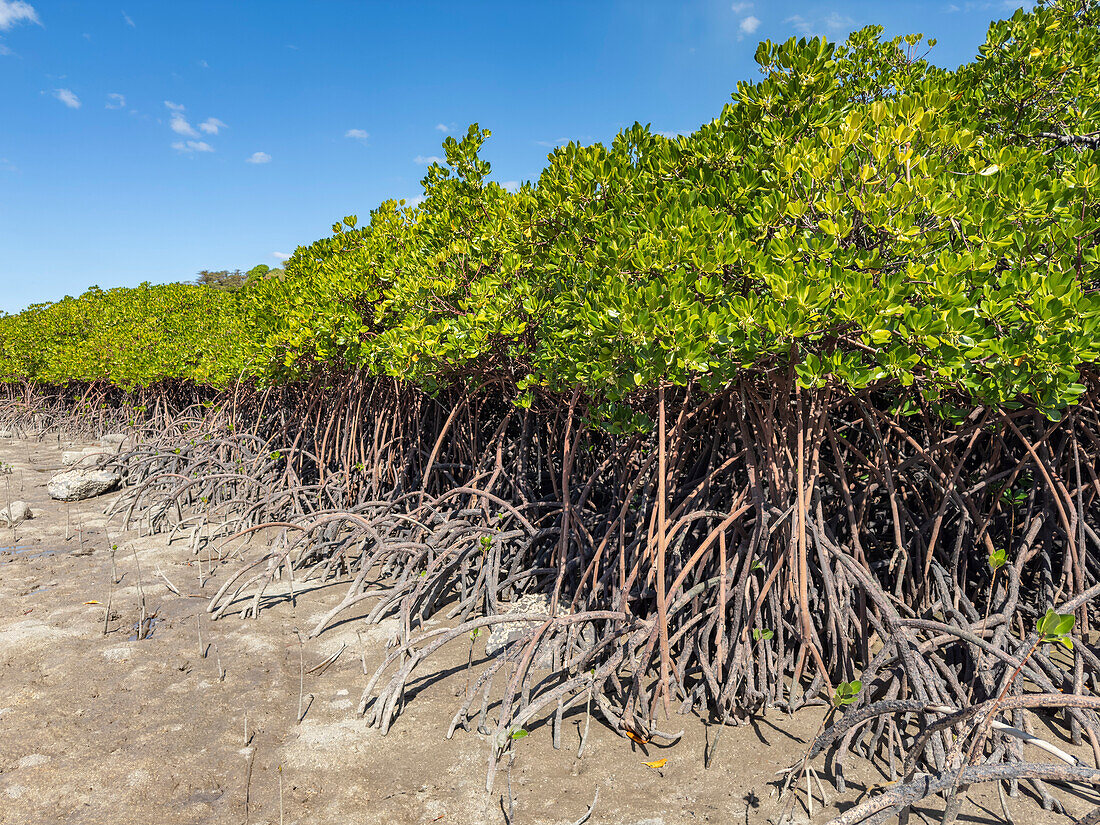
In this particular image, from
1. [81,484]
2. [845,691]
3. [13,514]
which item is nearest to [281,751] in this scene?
[845,691]

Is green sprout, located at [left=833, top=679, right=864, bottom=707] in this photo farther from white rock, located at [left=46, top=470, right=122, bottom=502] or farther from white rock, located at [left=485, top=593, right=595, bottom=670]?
white rock, located at [left=46, top=470, right=122, bottom=502]

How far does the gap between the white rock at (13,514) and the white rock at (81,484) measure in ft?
2.55

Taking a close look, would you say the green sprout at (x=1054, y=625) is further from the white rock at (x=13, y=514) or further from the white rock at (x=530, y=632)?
the white rock at (x=13, y=514)

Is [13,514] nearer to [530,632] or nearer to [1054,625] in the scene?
[530,632]

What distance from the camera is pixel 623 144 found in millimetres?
3402

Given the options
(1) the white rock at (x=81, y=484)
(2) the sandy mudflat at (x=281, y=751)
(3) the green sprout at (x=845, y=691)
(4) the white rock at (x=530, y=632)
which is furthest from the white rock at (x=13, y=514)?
(3) the green sprout at (x=845, y=691)

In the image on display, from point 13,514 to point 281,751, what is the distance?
20.4ft

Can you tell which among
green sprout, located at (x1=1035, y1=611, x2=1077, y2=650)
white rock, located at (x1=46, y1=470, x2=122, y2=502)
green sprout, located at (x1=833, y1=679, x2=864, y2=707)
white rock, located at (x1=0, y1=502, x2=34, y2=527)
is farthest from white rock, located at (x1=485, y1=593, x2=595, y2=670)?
white rock, located at (x1=46, y1=470, x2=122, y2=502)

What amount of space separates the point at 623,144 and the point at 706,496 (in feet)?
6.38

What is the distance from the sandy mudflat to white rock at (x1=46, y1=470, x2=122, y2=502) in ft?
14.7

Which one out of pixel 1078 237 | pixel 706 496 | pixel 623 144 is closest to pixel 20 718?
pixel 706 496

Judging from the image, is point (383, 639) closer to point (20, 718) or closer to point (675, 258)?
point (20, 718)

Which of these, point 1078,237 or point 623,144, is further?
point 623,144

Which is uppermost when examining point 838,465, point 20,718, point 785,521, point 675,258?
point 675,258
